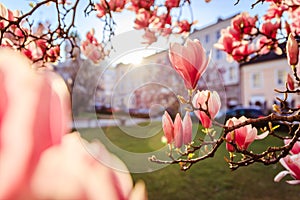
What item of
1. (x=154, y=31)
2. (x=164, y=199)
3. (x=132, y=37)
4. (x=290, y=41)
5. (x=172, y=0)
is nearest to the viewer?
(x=290, y=41)

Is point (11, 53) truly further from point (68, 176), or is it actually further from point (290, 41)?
Result: point (290, 41)

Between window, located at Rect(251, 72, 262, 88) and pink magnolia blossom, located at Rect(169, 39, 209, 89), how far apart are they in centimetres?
1323

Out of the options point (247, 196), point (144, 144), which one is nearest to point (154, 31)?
point (247, 196)

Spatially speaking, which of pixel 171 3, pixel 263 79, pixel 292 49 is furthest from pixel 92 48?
pixel 263 79

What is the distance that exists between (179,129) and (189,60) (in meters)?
0.13

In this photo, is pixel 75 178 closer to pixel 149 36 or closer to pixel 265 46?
pixel 265 46

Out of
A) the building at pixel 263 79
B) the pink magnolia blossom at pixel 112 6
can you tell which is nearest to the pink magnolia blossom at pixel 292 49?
the pink magnolia blossom at pixel 112 6

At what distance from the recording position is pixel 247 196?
3480mm

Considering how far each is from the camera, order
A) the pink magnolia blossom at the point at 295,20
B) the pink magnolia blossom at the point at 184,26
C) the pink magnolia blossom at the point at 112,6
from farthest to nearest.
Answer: the pink magnolia blossom at the point at 184,26, the pink magnolia blossom at the point at 112,6, the pink magnolia blossom at the point at 295,20

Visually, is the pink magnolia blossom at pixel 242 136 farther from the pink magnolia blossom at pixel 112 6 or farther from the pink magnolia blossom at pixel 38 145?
the pink magnolia blossom at pixel 112 6

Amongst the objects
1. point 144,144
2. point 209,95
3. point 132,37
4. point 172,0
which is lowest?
point 144,144

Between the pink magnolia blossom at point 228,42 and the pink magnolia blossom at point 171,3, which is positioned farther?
the pink magnolia blossom at point 171,3

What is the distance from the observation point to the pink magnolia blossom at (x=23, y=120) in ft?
0.39

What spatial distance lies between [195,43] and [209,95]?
97 mm
